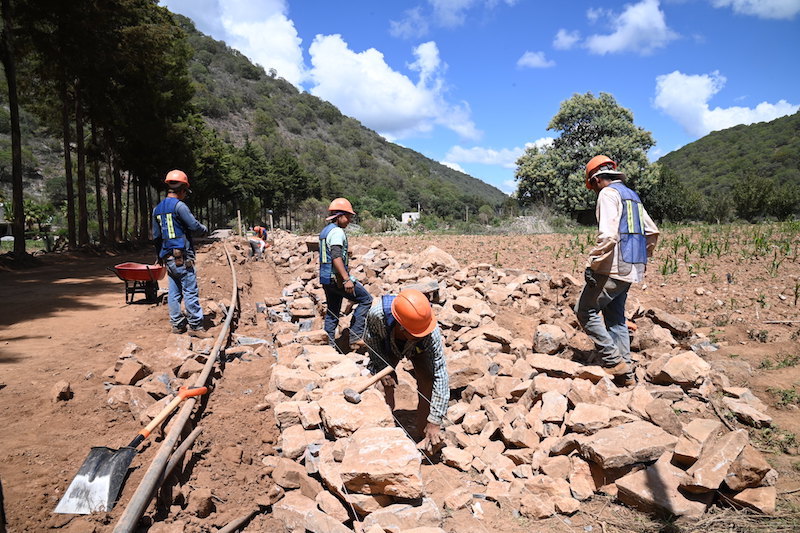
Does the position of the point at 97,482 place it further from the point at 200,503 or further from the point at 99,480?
the point at 200,503

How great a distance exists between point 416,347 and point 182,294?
3.52 m

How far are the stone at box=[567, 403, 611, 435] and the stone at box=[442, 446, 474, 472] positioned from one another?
29.9 inches

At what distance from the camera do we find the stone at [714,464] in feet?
7.98

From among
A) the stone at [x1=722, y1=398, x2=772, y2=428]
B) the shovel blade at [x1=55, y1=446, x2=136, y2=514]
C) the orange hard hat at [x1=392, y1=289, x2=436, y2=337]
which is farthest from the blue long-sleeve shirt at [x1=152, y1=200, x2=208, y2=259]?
the stone at [x1=722, y1=398, x2=772, y2=428]

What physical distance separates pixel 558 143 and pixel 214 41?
95119 mm

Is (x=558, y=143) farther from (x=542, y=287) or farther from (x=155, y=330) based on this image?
(x=155, y=330)

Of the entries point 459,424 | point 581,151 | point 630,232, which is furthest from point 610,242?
point 581,151

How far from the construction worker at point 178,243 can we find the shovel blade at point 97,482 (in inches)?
107

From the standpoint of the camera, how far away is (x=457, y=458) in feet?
10.5

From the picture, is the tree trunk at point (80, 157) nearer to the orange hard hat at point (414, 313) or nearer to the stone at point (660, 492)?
the orange hard hat at point (414, 313)

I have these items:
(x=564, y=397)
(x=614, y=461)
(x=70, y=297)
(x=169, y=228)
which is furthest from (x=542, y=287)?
(x=70, y=297)

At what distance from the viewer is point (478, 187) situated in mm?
130750

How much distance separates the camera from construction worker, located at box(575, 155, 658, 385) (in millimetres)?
3889

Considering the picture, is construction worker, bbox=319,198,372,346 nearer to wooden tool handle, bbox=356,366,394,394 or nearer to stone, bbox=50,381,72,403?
wooden tool handle, bbox=356,366,394,394
